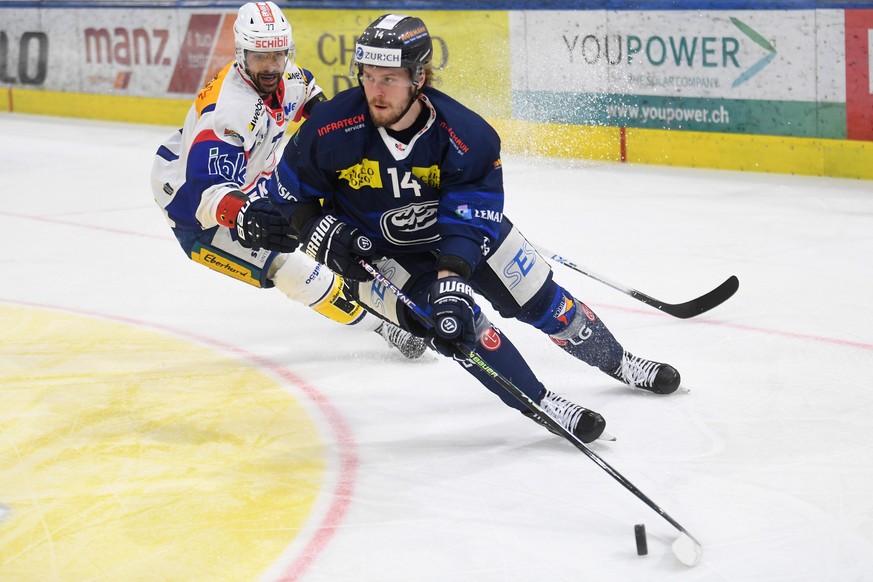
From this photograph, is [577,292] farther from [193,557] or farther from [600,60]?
[600,60]

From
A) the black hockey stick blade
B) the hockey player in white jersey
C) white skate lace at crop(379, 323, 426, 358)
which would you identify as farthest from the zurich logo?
the black hockey stick blade

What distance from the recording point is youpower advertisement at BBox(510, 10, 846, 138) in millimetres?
6848

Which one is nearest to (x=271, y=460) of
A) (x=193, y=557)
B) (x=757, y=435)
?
(x=193, y=557)

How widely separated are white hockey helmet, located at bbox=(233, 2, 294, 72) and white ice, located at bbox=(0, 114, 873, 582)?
1058 millimetres

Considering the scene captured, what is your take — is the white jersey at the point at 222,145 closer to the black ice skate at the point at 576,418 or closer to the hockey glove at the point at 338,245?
the hockey glove at the point at 338,245

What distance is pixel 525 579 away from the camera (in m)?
2.46

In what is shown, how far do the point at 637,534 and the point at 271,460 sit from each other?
1.09 metres

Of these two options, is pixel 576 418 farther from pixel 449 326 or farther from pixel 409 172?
pixel 409 172

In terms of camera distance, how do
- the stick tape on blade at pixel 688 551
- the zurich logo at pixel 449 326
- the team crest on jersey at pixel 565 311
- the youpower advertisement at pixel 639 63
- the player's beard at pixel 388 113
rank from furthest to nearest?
the youpower advertisement at pixel 639 63 → the team crest on jersey at pixel 565 311 → the player's beard at pixel 388 113 → the zurich logo at pixel 449 326 → the stick tape on blade at pixel 688 551

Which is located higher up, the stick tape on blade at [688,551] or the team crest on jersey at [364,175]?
the team crest on jersey at [364,175]

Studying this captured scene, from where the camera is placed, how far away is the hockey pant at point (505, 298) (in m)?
3.12

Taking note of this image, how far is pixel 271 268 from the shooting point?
404cm

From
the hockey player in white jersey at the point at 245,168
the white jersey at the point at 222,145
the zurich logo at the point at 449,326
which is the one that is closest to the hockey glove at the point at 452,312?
the zurich logo at the point at 449,326

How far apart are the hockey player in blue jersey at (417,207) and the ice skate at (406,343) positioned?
598 millimetres
